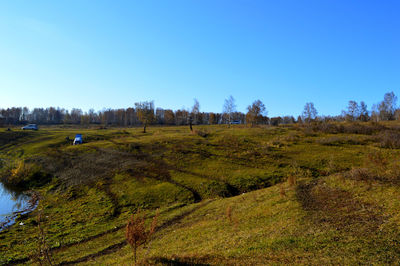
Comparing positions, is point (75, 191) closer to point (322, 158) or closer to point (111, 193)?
point (111, 193)

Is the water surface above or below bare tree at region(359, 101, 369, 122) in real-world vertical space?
below

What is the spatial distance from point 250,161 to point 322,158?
1207cm

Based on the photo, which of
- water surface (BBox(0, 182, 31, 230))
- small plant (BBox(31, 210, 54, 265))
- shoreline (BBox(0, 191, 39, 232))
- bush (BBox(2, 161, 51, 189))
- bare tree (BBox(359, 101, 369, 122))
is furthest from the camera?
bare tree (BBox(359, 101, 369, 122))

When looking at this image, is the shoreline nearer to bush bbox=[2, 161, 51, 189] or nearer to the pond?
the pond

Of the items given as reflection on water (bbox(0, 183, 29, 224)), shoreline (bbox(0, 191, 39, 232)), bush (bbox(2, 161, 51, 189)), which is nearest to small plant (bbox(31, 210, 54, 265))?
shoreline (bbox(0, 191, 39, 232))

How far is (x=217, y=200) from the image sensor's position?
86.0ft

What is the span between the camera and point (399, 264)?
8.06 metres

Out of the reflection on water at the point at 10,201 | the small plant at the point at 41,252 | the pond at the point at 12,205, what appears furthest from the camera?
the reflection on water at the point at 10,201

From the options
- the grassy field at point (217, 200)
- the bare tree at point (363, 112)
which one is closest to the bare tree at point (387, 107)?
the bare tree at point (363, 112)

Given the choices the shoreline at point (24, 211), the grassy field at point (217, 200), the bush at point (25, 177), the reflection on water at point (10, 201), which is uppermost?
the grassy field at point (217, 200)

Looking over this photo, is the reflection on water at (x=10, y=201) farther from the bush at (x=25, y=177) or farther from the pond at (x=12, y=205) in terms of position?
the bush at (x=25, y=177)

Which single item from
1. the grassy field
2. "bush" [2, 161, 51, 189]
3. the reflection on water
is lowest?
the reflection on water

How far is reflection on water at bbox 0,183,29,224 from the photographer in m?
28.3

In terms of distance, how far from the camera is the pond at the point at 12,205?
2635 centimetres
